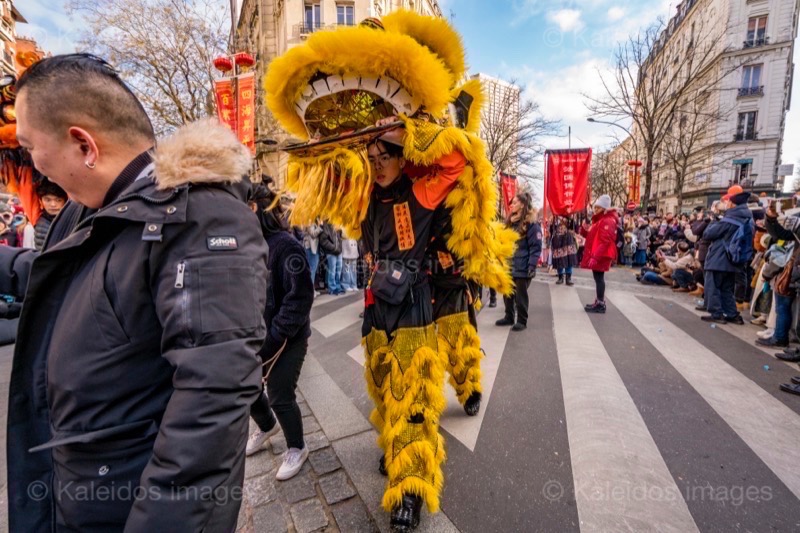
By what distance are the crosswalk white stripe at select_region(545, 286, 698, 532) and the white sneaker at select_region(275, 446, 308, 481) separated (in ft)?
5.52

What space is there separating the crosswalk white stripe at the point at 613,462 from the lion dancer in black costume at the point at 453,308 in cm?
89

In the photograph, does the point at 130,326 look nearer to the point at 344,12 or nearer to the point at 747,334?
the point at 747,334

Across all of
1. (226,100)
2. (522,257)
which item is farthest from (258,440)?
(226,100)

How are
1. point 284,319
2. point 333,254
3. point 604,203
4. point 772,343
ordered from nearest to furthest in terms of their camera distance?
point 284,319 < point 772,343 < point 604,203 < point 333,254

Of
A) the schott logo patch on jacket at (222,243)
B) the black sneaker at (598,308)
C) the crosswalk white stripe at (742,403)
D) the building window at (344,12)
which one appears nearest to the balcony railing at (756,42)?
the building window at (344,12)

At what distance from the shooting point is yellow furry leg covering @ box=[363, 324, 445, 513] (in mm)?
1924

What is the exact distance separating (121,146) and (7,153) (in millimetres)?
3159

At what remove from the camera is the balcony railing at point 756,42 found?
87.2ft

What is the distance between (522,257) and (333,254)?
4.20 metres

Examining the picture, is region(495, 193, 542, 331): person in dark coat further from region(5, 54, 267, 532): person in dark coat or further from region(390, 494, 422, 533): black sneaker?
region(5, 54, 267, 532): person in dark coat

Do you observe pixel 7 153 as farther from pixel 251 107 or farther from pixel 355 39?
pixel 251 107

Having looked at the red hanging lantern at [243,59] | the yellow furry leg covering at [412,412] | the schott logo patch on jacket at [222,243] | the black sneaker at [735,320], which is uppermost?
the red hanging lantern at [243,59]

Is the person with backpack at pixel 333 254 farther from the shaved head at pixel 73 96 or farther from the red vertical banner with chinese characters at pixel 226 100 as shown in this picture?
the shaved head at pixel 73 96
